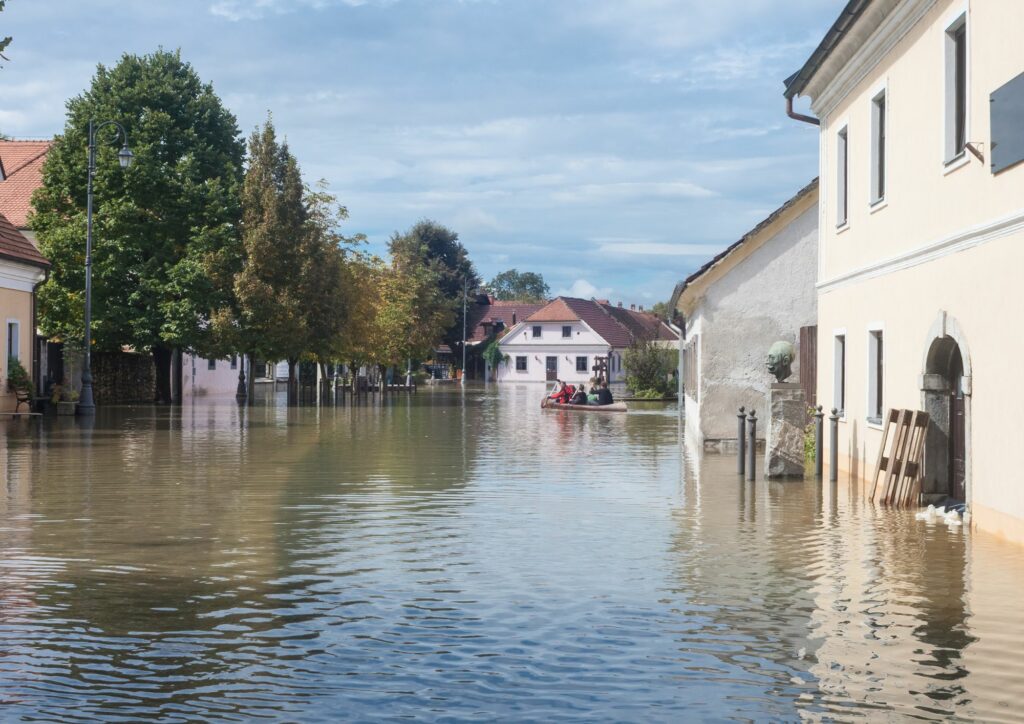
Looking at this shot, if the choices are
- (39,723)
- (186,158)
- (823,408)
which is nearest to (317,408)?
(186,158)

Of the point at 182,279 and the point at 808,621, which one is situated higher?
the point at 182,279

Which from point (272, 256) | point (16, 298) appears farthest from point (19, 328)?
point (272, 256)

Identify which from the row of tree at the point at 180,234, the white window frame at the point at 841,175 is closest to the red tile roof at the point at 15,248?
the row of tree at the point at 180,234

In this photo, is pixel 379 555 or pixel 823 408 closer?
pixel 379 555

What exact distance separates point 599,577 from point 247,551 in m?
3.42

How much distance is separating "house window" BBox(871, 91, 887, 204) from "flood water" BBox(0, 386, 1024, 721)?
4.37m

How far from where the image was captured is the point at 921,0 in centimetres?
1493

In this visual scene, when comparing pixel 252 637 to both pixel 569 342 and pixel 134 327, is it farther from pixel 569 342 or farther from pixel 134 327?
pixel 569 342

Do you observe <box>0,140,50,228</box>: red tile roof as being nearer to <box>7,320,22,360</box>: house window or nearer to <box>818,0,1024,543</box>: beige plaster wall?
<box>7,320,22,360</box>: house window

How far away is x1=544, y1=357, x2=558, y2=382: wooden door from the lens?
117m

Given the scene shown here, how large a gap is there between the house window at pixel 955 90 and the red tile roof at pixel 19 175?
150 ft

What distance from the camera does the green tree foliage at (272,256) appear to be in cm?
5028

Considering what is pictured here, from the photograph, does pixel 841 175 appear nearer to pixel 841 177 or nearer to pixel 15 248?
pixel 841 177

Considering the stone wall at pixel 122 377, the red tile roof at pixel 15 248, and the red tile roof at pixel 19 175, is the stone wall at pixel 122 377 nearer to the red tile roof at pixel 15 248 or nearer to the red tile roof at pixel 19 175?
the red tile roof at pixel 19 175
